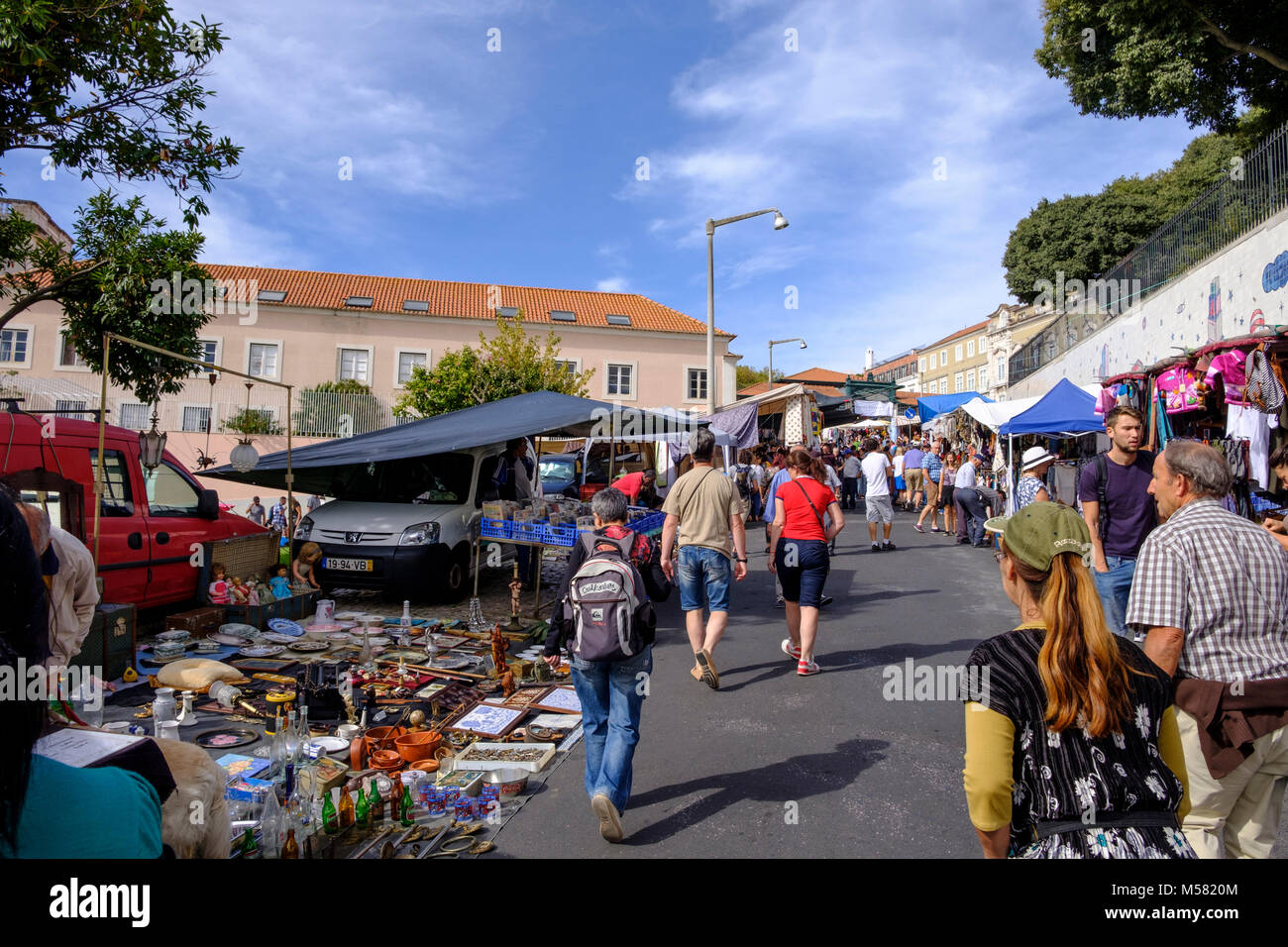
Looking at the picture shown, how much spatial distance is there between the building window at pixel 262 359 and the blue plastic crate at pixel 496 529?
99.1ft

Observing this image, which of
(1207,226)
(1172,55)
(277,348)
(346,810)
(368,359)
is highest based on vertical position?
(1172,55)

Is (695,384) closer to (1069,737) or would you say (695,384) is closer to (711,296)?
(711,296)

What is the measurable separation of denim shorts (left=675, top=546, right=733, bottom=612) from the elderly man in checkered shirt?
3413 millimetres

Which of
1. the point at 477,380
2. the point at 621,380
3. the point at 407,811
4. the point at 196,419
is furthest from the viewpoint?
the point at 621,380

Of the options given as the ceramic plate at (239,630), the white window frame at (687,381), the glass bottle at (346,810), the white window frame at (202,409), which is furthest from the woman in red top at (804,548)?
the white window frame at (687,381)

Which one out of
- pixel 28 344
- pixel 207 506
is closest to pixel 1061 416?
pixel 207 506

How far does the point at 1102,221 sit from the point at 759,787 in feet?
122

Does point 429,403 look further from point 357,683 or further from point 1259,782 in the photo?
point 1259,782

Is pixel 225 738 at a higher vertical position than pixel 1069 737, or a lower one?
lower

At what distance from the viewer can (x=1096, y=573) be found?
447cm

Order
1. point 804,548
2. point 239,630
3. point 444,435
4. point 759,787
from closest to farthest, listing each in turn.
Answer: point 759,787 → point 804,548 → point 239,630 → point 444,435

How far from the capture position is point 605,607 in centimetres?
341
